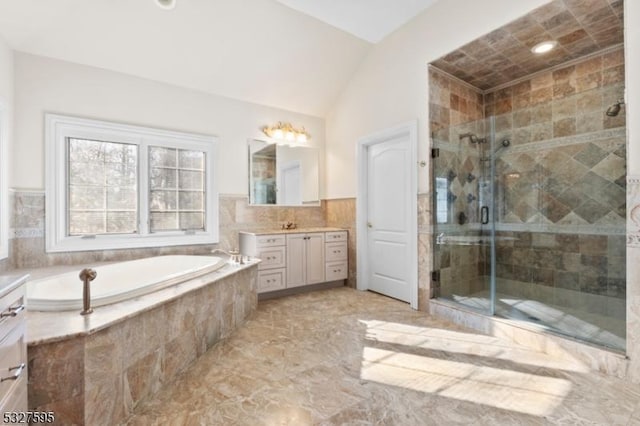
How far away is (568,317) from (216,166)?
3960mm

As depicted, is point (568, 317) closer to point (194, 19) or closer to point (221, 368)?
point (221, 368)

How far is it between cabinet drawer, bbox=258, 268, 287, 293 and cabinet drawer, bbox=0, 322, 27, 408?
2359 millimetres

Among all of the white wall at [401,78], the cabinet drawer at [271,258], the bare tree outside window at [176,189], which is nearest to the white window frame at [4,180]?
the bare tree outside window at [176,189]

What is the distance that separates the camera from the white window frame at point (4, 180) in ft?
7.96

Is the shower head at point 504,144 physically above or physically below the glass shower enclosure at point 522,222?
above

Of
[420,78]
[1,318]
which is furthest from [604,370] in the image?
[1,318]

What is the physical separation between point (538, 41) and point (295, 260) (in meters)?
3.39

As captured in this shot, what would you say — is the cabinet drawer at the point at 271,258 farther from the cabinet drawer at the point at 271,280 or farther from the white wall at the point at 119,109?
the white wall at the point at 119,109

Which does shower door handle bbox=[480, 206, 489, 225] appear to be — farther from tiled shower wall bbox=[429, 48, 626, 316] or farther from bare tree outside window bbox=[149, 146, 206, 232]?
bare tree outside window bbox=[149, 146, 206, 232]

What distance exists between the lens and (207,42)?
3072 mm

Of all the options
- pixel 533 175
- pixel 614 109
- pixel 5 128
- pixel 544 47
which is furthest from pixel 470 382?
pixel 5 128

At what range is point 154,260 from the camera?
9.99 feet

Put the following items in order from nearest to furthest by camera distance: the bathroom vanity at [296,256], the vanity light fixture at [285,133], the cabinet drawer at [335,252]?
the bathroom vanity at [296,256] → the cabinet drawer at [335,252] → the vanity light fixture at [285,133]

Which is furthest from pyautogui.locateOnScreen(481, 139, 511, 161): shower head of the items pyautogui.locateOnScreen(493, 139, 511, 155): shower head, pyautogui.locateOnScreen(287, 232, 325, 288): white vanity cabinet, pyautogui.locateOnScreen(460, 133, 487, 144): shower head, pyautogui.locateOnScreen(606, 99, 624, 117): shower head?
pyautogui.locateOnScreen(287, 232, 325, 288): white vanity cabinet
